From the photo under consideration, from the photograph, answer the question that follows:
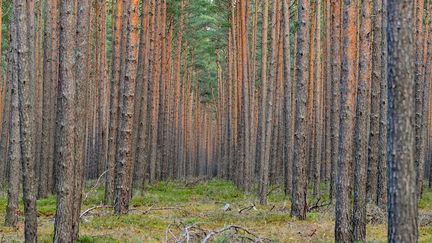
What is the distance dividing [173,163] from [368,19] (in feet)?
77.8

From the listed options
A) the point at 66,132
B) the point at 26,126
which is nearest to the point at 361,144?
the point at 66,132

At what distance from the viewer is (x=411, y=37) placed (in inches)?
199

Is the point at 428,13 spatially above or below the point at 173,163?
above

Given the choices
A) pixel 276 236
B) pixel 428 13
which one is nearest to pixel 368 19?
pixel 276 236

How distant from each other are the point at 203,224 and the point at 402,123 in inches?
314

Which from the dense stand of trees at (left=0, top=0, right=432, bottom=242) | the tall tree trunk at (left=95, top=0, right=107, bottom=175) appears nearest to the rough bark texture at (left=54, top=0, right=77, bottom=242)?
the dense stand of trees at (left=0, top=0, right=432, bottom=242)

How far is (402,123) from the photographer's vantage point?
16.5ft

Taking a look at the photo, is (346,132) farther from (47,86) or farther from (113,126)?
(47,86)

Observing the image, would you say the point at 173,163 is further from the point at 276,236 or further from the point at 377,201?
the point at 276,236

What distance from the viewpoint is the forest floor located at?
10062 millimetres

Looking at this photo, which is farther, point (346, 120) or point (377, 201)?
point (377, 201)

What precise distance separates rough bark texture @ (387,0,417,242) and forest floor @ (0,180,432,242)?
370 centimetres

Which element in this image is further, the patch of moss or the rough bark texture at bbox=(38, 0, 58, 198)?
the rough bark texture at bbox=(38, 0, 58, 198)

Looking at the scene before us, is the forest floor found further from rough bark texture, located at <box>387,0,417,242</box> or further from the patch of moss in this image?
rough bark texture, located at <box>387,0,417,242</box>
